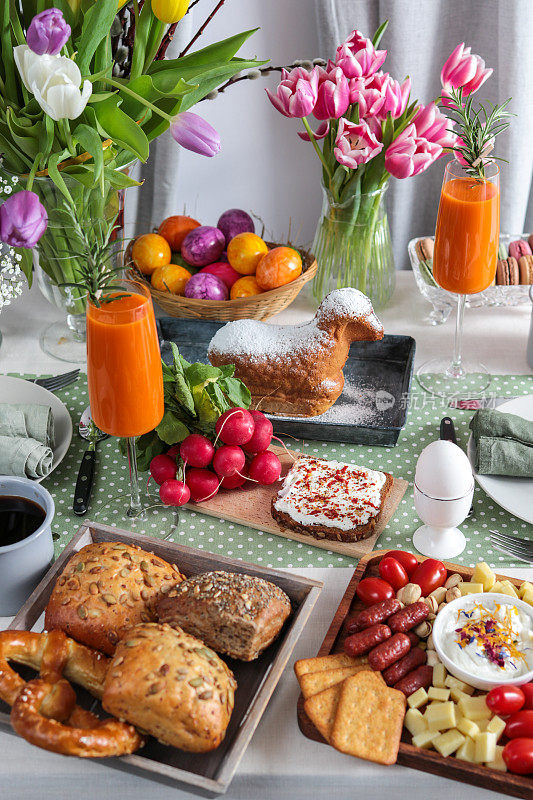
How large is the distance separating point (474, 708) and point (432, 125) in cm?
114

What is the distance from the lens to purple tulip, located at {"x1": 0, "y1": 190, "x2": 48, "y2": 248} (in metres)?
1.27

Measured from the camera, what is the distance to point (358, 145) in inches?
63.9

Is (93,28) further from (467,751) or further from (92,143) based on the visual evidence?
(467,751)

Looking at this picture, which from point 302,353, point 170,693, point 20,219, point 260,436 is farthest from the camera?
point 302,353

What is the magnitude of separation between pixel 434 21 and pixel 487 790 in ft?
6.28

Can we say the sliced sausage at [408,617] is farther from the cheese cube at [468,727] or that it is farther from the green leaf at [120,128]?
the green leaf at [120,128]

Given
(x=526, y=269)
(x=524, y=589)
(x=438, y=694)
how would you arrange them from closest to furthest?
(x=438, y=694)
(x=524, y=589)
(x=526, y=269)

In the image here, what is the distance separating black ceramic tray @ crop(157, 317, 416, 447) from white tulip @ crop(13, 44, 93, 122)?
1.95 ft

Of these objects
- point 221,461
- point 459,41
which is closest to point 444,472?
point 221,461

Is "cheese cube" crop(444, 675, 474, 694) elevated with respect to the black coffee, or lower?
lower

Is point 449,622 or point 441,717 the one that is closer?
point 441,717

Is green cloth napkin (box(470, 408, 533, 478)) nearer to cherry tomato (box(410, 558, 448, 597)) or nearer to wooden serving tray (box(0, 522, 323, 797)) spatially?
cherry tomato (box(410, 558, 448, 597))

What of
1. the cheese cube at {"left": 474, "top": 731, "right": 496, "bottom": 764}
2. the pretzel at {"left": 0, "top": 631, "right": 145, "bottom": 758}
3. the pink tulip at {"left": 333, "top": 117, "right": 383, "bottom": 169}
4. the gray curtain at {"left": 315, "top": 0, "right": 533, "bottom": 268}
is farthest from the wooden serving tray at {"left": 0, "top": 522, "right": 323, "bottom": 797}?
the gray curtain at {"left": 315, "top": 0, "right": 533, "bottom": 268}

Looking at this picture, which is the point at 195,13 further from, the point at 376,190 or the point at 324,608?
the point at 324,608
